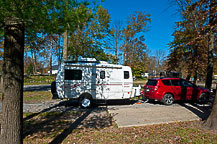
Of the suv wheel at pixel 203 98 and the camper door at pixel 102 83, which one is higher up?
the camper door at pixel 102 83

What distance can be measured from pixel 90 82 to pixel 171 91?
5337mm

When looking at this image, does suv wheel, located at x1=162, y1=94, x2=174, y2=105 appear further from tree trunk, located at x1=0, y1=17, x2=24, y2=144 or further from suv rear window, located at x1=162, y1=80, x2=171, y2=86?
tree trunk, located at x1=0, y1=17, x2=24, y2=144

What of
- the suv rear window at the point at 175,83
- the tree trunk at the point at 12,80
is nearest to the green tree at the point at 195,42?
the suv rear window at the point at 175,83

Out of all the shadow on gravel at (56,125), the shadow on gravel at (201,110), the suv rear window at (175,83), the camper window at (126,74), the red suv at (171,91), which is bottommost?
the shadow on gravel at (56,125)

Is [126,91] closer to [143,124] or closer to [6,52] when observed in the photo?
[143,124]

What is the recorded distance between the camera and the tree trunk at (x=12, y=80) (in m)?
2.75

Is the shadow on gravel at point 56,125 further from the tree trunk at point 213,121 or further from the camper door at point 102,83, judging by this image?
the tree trunk at point 213,121

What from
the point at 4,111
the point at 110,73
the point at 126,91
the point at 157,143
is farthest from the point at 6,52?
the point at 126,91

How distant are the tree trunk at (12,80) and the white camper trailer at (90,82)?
5079 mm

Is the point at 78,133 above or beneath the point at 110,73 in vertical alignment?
beneath

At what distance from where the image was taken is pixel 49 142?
4.00 metres

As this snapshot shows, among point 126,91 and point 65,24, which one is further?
point 126,91

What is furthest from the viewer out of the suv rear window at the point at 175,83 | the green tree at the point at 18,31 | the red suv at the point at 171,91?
the suv rear window at the point at 175,83

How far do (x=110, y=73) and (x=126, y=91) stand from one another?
1558 mm
